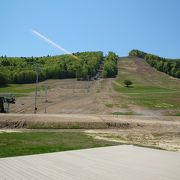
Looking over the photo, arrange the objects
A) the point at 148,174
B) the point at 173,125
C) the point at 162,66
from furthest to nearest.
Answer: the point at 162,66 < the point at 173,125 < the point at 148,174

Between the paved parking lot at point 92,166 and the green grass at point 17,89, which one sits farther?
the green grass at point 17,89

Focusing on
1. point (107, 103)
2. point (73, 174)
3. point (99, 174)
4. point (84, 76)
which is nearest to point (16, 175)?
point (73, 174)

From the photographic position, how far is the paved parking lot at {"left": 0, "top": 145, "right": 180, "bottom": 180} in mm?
11375

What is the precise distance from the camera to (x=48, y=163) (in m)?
13.8

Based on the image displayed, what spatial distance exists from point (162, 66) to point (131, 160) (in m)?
150

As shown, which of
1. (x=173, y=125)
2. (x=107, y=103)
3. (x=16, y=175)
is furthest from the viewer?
(x=107, y=103)

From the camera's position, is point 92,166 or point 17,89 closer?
point 92,166

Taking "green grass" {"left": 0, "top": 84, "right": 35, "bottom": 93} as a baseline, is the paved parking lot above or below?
below

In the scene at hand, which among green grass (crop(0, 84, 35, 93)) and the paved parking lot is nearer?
the paved parking lot

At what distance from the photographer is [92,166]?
13.3 m

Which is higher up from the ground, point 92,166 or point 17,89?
point 17,89

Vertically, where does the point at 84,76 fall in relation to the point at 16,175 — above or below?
above

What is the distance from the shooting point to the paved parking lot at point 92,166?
1138cm

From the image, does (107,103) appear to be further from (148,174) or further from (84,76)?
(84,76)
